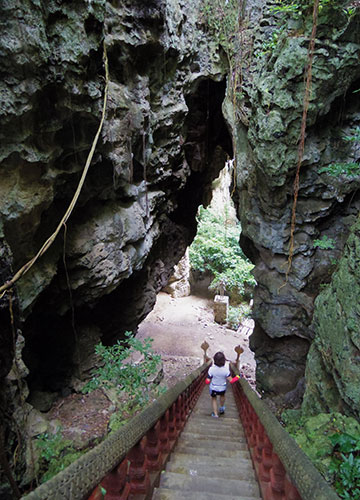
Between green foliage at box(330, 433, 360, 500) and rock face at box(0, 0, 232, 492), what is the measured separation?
11.9 ft

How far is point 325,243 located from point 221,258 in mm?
12037

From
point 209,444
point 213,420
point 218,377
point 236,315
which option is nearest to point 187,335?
point 236,315

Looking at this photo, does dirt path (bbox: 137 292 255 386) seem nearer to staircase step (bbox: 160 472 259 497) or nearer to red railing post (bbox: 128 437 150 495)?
staircase step (bbox: 160 472 259 497)

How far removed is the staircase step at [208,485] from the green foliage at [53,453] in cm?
334

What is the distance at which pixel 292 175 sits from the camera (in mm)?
7109

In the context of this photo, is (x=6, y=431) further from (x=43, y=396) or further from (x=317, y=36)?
(x=317, y=36)

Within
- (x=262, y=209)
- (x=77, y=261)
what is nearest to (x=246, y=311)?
(x=262, y=209)

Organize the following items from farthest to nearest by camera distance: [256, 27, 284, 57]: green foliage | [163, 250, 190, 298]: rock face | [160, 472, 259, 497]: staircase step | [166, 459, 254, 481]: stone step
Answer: [163, 250, 190, 298]: rock face, [256, 27, 284, 57]: green foliage, [166, 459, 254, 481]: stone step, [160, 472, 259, 497]: staircase step

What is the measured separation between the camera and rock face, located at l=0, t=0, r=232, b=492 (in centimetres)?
349

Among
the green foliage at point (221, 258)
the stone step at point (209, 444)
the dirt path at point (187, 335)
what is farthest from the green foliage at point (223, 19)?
the green foliage at point (221, 258)

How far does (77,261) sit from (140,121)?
318 cm

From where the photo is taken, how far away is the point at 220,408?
5.32 metres

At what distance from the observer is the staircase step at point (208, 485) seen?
214cm

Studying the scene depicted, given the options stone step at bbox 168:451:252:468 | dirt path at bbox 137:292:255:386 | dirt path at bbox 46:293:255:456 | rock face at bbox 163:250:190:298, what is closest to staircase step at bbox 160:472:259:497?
stone step at bbox 168:451:252:468
